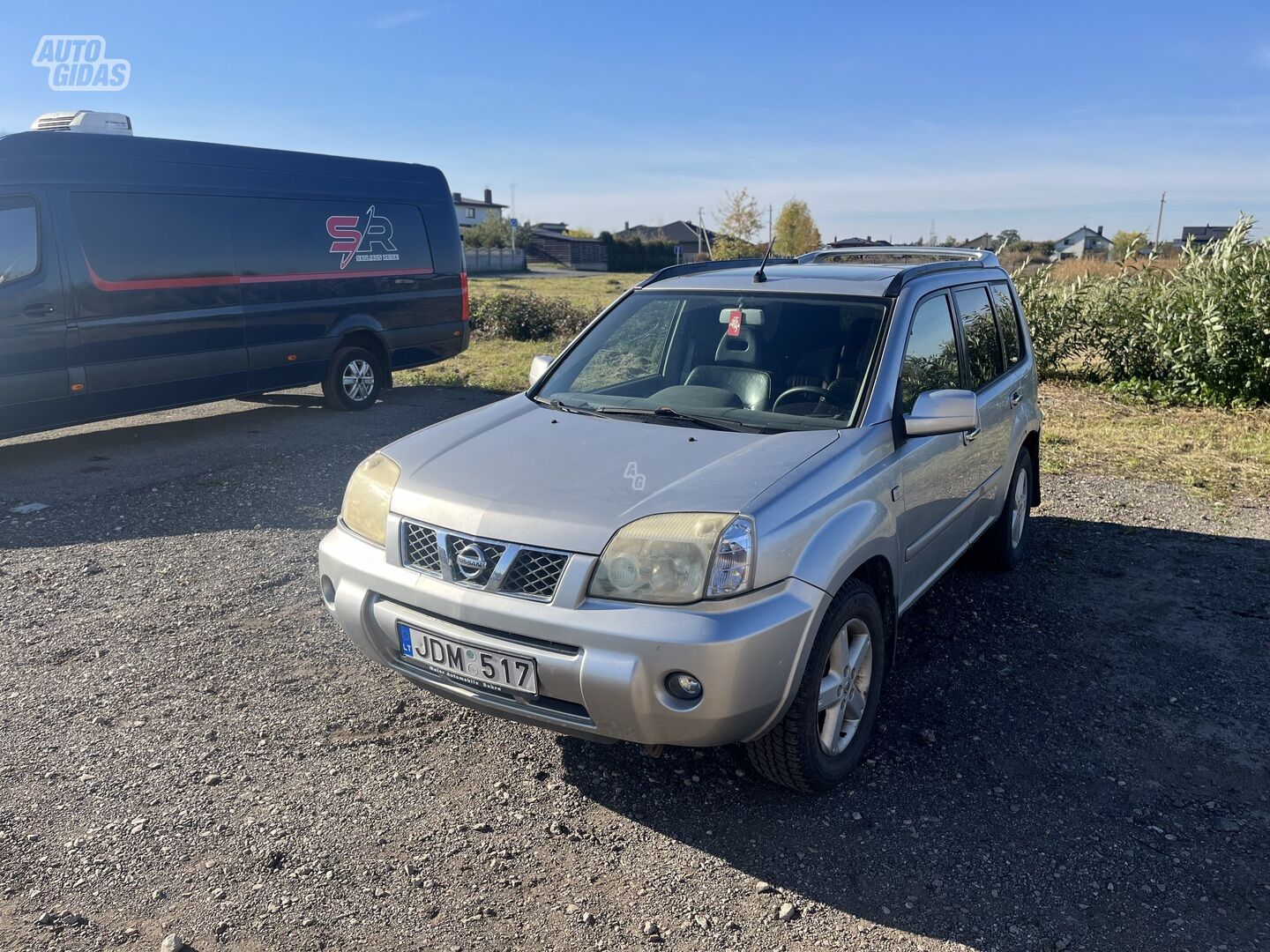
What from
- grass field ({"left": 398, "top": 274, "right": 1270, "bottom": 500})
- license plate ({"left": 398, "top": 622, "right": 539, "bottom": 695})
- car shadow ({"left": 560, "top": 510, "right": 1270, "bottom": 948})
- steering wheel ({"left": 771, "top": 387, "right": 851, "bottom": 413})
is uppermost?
steering wheel ({"left": 771, "top": 387, "right": 851, "bottom": 413})

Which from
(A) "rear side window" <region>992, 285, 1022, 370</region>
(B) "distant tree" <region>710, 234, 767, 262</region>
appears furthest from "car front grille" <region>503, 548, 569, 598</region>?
(B) "distant tree" <region>710, 234, 767, 262</region>

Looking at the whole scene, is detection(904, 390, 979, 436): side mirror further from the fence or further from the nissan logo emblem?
the fence

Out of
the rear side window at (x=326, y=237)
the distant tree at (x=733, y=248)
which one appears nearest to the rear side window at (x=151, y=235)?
the rear side window at (x=326, y=237)

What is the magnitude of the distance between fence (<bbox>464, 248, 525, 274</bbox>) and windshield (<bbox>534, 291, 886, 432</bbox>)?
50.9 m

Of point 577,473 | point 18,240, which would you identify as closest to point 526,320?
point 18,240

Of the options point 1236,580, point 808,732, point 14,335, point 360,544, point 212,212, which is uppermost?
point 212,212

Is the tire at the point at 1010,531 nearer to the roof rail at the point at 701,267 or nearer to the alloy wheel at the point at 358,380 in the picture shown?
the roof rail at the point at 701,267

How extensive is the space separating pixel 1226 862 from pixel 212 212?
350 inches

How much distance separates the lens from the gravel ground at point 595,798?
2650mm

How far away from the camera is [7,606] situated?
479cm

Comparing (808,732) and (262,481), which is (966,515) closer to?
(808,732)

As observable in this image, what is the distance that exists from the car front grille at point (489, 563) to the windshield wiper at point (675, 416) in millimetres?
994

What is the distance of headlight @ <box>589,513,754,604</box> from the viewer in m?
2.74

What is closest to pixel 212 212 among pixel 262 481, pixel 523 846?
pixel 262 481
